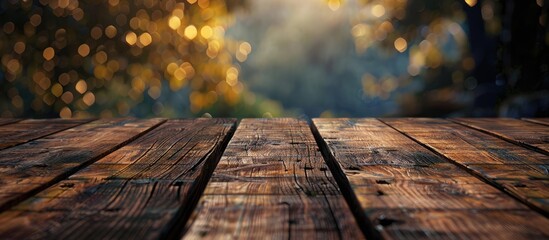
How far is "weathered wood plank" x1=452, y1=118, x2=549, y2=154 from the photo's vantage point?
216cm

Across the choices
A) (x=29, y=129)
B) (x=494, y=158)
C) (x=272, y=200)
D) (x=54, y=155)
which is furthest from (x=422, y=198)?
(x=29, y=129)

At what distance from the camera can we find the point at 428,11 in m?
12.3

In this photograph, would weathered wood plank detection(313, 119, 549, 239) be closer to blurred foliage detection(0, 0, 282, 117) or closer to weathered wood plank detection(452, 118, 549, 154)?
weathered wood plank detection(452, 118, 549, 154)

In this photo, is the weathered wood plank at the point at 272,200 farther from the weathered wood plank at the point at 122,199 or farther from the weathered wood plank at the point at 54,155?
the weathered wood plank at the point at 54,155

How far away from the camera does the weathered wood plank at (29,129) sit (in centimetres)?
235

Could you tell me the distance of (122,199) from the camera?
51.7 inches

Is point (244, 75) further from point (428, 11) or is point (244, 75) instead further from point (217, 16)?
point (217, 16)

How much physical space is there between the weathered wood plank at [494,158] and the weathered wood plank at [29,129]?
61.2 inches

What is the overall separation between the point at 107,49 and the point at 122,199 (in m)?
7.28

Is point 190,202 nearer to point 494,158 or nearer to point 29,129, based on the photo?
point 494,158

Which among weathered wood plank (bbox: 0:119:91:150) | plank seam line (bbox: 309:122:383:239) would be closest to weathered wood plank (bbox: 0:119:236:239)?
plank seam line (bbox: 309:122:383:239)

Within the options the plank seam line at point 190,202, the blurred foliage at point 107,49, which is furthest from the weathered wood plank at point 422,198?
the blurred foliage at point 107,49

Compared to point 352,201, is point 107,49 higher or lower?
higher

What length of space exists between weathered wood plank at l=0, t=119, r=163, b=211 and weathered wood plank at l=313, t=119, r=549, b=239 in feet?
2.47
